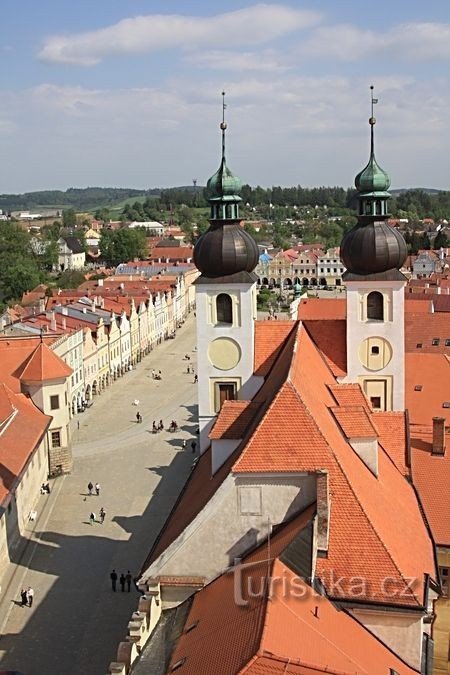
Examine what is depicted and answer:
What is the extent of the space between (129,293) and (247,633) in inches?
2883

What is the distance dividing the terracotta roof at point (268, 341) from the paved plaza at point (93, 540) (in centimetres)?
832

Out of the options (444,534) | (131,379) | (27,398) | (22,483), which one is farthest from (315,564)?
(131,379)

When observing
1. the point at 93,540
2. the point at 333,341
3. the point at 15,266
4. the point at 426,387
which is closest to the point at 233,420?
the point at 333,341

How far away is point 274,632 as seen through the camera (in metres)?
12.8

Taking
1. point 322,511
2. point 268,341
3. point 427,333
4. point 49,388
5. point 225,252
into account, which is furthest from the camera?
point 427,333

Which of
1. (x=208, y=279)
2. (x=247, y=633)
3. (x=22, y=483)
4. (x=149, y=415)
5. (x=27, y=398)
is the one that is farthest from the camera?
(x=149, y=415)

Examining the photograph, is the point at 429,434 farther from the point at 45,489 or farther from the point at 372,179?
the point at 45,489

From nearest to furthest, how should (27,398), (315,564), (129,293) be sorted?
(315,564)
(27,398)
(129,293)

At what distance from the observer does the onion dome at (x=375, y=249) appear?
88.8 ft

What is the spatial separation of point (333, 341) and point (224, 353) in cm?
427

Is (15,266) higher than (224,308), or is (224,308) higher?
(224,308)

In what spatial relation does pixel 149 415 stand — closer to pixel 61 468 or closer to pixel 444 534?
pixel 61 468

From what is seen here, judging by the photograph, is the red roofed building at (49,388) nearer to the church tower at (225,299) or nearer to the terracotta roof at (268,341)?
the church tower at (225,299)

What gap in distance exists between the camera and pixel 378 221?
2728cm
